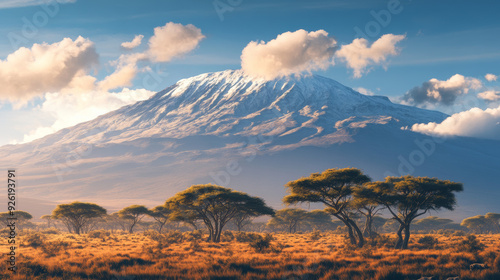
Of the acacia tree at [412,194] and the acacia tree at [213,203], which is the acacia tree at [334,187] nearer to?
Answer: the acacia tree at [412,194]

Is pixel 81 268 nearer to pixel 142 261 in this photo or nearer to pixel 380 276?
pixel 142 261

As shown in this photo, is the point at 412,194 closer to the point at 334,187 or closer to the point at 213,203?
the point at 334,187

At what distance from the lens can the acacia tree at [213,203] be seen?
4594 centimetres

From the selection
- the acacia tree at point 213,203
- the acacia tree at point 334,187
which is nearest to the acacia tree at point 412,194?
the acacia tree at point 334,187

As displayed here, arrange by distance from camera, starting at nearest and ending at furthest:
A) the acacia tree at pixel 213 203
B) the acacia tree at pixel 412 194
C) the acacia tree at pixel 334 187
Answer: the acacia tree at pixel 412 194
the acacia tree at pixel 334 187
the acacia tree at pixel 213 203

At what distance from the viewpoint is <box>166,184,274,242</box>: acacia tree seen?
4594cm

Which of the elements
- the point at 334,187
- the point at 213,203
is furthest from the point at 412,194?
the point at 213,203

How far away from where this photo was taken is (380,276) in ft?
69.8

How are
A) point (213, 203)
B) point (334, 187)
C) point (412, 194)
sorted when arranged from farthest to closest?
point (213, 203)
point (334, 187)
point (412, 194)

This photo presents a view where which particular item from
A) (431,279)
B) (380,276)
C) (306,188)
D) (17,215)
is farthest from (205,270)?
(17,215)

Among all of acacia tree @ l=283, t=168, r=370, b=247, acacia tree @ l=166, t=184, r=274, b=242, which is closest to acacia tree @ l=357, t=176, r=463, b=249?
acacia tree @ l=283, t=168, r=370, b=247

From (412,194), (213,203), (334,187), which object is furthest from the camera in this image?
(213,203)

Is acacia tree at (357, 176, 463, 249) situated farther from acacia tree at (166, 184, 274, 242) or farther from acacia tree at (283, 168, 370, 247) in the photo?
acacia tree at (166, 184, 274, 242)

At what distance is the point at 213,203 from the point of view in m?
45.8
